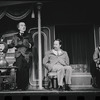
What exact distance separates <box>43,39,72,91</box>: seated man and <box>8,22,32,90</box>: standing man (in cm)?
62

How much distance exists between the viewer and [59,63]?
9.39 metres

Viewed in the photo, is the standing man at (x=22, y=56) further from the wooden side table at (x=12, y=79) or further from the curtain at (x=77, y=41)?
the curtain at (x=77, y=41)

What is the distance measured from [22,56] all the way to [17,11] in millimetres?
1772

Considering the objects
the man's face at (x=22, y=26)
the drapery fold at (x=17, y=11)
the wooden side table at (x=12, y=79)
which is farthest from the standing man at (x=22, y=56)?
the drapery fold at (x=17, y=11)

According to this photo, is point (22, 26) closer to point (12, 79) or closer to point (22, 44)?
point (22, 44)

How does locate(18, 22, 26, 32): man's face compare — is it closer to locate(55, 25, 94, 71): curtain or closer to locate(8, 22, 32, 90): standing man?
locate(8, 22, 32, 90): standing man

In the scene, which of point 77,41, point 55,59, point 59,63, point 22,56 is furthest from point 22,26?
point 77,41

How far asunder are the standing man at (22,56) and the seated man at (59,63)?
62 cm

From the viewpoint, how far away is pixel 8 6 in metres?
10.1

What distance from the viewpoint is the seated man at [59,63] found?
8.85 metres

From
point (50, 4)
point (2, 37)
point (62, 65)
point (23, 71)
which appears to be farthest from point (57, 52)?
point (2, 37)

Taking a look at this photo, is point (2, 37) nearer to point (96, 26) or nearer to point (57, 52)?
point (57, 52)

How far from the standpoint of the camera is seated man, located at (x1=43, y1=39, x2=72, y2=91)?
348 inches

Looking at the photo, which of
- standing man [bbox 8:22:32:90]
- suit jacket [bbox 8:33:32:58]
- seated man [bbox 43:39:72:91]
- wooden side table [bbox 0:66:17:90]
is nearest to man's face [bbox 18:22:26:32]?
standing man [bbox 8:22:32:90]
